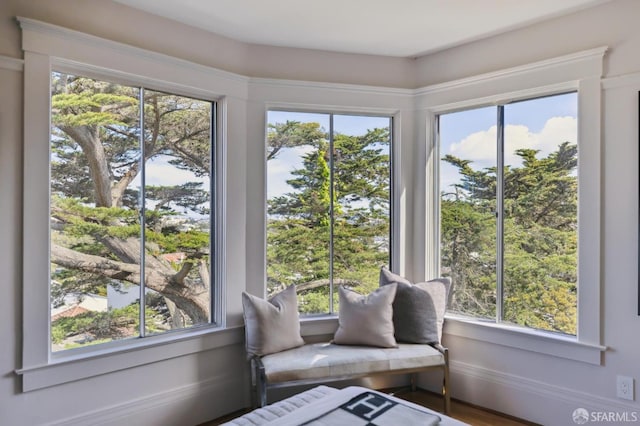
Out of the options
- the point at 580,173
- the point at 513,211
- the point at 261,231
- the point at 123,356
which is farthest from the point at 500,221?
the point at 123,356

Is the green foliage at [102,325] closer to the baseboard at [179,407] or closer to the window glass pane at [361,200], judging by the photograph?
the baseboard at [179,407]

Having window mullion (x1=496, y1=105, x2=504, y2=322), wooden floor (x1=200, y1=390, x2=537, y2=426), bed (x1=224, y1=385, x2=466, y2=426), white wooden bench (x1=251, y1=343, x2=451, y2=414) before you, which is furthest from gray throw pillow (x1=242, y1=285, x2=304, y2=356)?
window mullion (x1=496, y1=105, x2=504, y2=322)

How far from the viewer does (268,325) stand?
9.40 ft

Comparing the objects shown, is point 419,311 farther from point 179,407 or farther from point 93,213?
point 93,213

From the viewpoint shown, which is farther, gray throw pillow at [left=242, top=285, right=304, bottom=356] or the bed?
gray throw pillow at [left=242, top=285, right=304, bottom=356]

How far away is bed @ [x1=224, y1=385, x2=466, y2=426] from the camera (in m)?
1.67

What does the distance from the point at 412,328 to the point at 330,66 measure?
206 cm

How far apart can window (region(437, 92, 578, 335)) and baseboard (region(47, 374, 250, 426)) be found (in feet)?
5.88

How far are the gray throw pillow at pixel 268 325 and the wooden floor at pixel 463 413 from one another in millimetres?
577

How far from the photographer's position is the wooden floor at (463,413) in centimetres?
288

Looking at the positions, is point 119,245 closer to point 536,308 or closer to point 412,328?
point 412,328

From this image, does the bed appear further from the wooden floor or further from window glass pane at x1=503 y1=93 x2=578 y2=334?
window glass pane at x1=503 y1=93 x2=578 y2=334

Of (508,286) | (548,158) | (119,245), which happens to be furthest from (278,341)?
(548,158)

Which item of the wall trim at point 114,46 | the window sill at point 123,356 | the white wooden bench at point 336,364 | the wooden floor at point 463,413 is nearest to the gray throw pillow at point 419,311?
the white wooden bench at point 336,364
